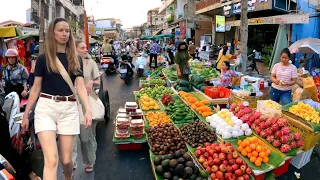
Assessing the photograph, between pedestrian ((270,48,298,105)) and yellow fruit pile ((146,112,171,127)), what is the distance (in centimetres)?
243

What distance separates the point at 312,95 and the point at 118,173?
4558mm

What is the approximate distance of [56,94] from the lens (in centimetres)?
282

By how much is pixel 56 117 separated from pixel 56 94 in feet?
0.78

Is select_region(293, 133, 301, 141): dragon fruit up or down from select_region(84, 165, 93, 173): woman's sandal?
up

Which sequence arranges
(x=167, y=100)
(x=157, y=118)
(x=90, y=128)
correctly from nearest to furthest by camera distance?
1. (x=90, y=128)
2. (x=157, y=118)
3. (x=167, y=100)

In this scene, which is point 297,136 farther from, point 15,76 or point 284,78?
point 15,76

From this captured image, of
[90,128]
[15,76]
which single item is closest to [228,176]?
[90,128]

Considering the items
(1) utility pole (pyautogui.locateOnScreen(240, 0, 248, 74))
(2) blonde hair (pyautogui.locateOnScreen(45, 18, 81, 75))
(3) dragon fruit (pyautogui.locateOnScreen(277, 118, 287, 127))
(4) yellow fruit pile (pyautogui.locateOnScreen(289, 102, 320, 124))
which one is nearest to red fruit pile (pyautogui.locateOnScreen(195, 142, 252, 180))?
(3) dragon fruit (pyautogui.locateOnScreen(277, 118, 287, 127))

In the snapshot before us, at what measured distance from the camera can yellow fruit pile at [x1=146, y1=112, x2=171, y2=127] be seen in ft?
18.3

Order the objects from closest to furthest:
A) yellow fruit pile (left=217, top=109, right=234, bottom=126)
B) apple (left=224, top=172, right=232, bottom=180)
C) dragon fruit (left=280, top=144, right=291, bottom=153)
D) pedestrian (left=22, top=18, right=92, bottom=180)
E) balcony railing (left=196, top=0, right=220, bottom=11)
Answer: pedestrian (left=22, top=18, right=92, bottom=180) < apple (left=224, top=172, right=232, bottom=180) < dragon fruit (left=280, top=144, right=291, bottom=153) < yellow fruit pile (left=217, top=109, right=234, bottom=126) < balcony railing (left=196, top=0, right=220, bottom=11)

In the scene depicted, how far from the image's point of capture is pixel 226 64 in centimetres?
782

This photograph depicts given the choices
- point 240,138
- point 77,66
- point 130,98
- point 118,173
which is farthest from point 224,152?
point 130,98

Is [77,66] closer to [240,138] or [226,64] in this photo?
[240,138]

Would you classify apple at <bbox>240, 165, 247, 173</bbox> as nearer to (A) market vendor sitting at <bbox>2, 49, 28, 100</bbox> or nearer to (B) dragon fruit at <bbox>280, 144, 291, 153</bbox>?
(B) dragon fruit at <bbox>280, 144, 291, 153</bbox>
